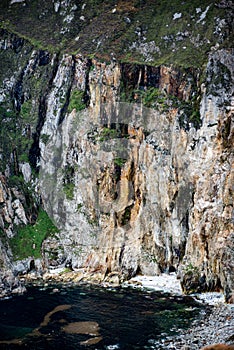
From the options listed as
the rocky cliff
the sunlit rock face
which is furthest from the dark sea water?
the sunlit rock face

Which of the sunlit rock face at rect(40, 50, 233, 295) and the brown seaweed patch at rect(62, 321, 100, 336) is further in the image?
the sunlit rock face at rect(40, 50, 233, 295)

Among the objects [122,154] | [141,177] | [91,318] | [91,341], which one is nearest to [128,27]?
[122,154]

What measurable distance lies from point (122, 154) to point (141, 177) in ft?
15.0

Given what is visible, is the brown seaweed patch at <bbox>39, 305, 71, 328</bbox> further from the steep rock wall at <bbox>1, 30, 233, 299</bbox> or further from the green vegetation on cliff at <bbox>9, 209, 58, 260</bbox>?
the green vegetation on cliff at <bbox>9, 209, 58, 260</bbox>

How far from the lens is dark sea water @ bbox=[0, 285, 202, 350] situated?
41.2 metres

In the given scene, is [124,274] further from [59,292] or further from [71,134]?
[71,134]

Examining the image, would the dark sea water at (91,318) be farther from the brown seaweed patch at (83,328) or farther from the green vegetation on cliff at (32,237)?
the green vegetation on cliff at (32,237)

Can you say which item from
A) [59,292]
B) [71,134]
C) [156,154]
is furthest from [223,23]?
[59,292]

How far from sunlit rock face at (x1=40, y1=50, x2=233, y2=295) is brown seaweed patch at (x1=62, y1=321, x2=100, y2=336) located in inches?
562

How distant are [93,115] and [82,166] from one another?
764 centimetres

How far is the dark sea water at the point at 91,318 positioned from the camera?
135 ft

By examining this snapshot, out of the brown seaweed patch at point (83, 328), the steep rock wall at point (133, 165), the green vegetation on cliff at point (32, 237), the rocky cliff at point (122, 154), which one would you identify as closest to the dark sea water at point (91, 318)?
the brown seaweed patch at point (83, 328)

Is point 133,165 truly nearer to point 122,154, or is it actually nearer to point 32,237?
point 122,154

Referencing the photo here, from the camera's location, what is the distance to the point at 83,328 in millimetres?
45062
